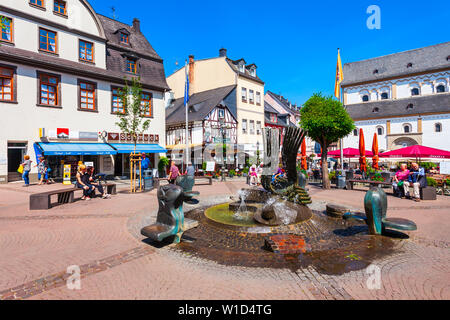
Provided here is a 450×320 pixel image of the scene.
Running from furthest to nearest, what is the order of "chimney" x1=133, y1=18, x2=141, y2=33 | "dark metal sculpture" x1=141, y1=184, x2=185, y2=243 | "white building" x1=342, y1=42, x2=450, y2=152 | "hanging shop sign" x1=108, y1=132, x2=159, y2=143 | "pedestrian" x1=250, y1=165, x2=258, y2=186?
"white building" x1=342, y1=42, x2=450, y2=152 < "chimney" x1=133, y1=18, x2=141, y2=33 < "hanging shop sign" x1=108, y1=132, x2=159, y2=143 < "pedestrian" x1=250, y1=165, x2=258, y2=186 < "dark metal sculpture" x1=141, y1=184, x2=185, y2=243

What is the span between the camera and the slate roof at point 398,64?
4438 cm

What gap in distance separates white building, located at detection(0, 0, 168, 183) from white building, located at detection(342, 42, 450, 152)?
4063 cm

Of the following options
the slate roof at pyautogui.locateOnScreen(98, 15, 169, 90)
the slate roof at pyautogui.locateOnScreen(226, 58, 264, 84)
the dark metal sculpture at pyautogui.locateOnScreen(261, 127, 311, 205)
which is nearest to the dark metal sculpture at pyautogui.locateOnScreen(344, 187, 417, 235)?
the dark metal sculpture at pyautogui.locateOnScreen(261, 127, 311, 205)

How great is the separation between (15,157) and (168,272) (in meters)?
17.8

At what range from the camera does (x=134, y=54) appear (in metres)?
22.2

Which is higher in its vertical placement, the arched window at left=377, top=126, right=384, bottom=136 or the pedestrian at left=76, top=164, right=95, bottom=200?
the arched window at left=377, top=126, right=384, bottom=136

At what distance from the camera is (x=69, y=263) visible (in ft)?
14.5

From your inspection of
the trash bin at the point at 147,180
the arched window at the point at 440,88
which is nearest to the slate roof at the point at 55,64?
the trash bin at the point at 147,180

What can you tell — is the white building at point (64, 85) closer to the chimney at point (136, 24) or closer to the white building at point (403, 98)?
the chimney at point (136, 24)

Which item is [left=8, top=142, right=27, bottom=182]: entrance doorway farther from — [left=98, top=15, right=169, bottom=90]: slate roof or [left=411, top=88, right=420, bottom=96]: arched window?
[left=411, top=88, right=420, bottom=96]: arched window

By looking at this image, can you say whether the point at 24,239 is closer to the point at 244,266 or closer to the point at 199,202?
the point at 244,266

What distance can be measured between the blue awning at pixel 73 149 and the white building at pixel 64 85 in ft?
0.17

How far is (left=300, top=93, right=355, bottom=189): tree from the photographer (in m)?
14.2

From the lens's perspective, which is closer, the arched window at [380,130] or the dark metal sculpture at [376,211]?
the dark metal sculpture at [376,211]
